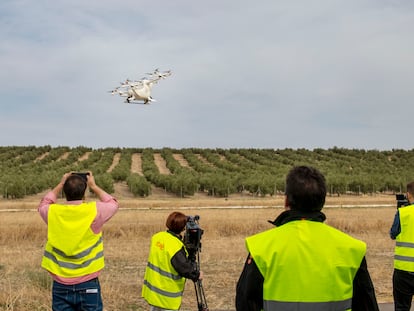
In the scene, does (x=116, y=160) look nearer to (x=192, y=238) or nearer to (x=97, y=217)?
(x=192, y=238)

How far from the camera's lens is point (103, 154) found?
238ft

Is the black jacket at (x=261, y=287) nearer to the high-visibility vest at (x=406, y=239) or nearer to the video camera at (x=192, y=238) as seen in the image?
the video camera at (x=192, y=238)

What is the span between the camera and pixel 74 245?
5.45m

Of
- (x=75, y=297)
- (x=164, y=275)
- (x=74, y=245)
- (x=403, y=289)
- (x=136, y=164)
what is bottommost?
(x=403, y=289)

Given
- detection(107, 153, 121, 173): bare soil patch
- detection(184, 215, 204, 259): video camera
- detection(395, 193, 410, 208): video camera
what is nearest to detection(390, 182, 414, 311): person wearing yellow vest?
detection(395, 193, 410, 208): video camera

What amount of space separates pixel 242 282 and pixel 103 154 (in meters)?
71.0

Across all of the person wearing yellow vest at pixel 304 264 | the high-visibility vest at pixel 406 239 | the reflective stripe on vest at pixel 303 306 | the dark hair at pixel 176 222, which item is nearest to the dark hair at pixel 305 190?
the person wearing yellow vest at pixel 304 264

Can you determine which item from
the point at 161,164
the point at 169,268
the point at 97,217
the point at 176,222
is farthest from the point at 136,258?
the point at 161,164

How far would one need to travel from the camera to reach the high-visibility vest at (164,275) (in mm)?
6090

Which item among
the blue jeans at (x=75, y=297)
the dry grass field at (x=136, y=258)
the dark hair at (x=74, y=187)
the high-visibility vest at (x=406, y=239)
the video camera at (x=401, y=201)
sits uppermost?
the dark hair at (x=74, y=187)

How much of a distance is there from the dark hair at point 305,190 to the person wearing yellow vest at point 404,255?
14.2 ft

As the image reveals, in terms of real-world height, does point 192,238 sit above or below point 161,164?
below

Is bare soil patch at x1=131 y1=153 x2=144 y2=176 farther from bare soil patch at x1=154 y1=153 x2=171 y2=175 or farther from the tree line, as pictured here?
bare soil patch at x1=154 y1=153 x2=171 y2=175

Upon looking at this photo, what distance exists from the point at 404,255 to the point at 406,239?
22cm
